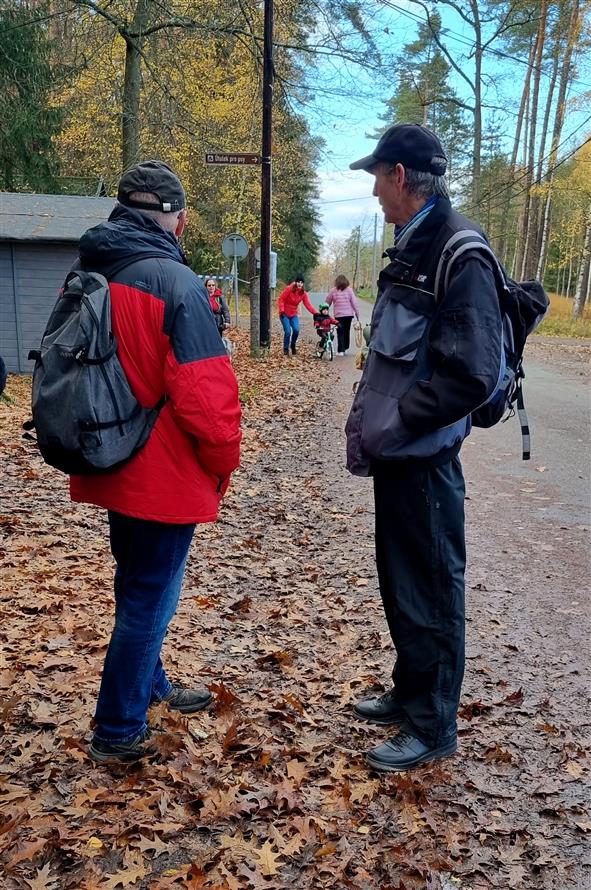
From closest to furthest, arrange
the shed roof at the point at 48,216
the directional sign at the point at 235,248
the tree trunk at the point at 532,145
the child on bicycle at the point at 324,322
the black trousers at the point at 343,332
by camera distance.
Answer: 1. the shed roof at the point at 48,216
2. the child on bicycle at the point at 324,322
3. the black trousers at the point at 343,332
4. the directional sign at the point at 235,248
5. the tree trunk at the point at 532,145

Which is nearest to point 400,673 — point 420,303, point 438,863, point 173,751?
point 438,863

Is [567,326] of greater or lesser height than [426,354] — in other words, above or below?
below

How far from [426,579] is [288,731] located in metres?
1.04

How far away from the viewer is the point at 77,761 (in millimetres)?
2980

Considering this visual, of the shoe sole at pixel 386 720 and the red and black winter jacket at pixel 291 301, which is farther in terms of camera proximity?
the red and black winter jacket at pixel 291 301

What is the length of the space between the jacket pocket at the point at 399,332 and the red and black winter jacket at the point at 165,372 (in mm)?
606

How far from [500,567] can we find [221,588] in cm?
205

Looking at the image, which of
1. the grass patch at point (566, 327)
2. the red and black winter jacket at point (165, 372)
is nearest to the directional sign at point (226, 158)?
the red and black winter jacket at point (165, 372)

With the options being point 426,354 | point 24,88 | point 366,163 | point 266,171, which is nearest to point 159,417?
point 426,354

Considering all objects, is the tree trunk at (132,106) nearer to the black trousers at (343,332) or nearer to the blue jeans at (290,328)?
the blue jeans at (290,328)

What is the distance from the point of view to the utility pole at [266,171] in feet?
51.9

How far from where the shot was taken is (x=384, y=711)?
3.38 meters

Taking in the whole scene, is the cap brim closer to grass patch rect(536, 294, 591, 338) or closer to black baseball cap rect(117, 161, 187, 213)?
black baseball cap rect(117, 161, 187, 213)

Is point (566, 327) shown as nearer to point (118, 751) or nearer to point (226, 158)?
point (226, 158)
